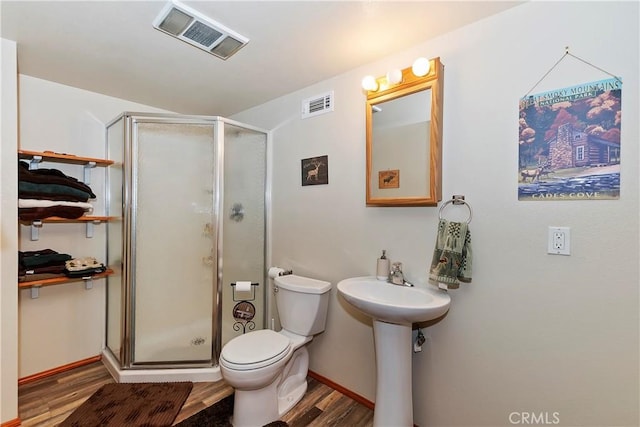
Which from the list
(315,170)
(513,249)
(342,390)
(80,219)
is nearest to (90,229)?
(80,219)

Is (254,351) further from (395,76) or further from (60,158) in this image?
(60,158)

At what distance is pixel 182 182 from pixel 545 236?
2418mm

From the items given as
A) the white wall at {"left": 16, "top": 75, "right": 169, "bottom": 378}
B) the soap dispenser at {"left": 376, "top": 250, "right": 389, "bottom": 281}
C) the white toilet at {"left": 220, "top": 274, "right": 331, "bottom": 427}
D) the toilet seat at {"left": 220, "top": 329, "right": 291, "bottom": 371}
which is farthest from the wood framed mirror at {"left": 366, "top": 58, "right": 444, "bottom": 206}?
the white wall at {"left": 16, "top": 75, "right": 169, "bottom": 378}

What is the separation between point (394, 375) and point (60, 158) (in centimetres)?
264

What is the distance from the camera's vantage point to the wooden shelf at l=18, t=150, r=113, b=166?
1898 millimetres

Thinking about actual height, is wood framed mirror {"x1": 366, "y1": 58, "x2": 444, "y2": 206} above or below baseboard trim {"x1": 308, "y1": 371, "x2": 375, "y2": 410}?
above

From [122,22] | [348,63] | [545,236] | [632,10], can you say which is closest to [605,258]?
[545,236]

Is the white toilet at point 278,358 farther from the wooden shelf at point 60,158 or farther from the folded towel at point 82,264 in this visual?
the wooden shelf at point 60,158

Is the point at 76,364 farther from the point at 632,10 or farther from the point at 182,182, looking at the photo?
the point at 632,10

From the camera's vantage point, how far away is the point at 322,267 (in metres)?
2.17

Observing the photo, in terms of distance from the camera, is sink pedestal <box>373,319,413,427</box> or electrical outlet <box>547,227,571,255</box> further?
sink pedestal <box>373,319,413,427</box>

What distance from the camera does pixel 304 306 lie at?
6.56ft

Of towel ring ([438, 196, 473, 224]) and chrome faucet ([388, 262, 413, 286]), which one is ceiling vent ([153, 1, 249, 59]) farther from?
chrome faucet ([388, 262, 413, 286])

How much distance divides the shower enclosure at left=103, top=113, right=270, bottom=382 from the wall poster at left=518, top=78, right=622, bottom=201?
1.95 m
